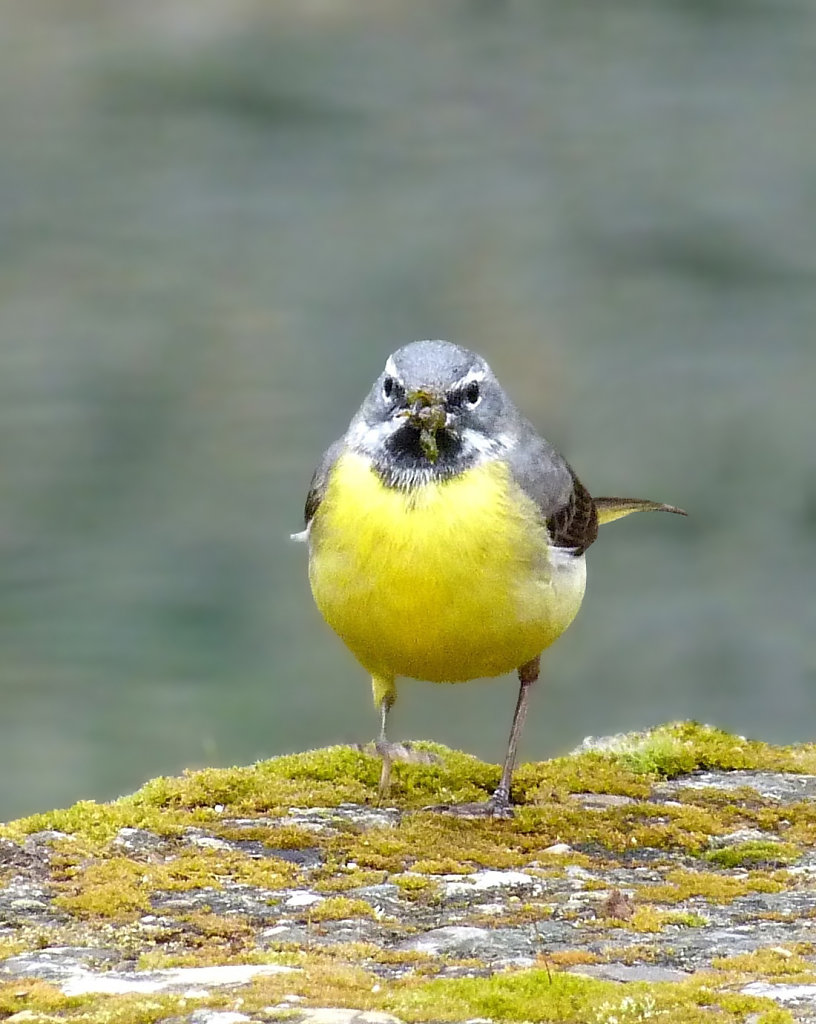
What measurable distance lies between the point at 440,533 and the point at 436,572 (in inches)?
7.2

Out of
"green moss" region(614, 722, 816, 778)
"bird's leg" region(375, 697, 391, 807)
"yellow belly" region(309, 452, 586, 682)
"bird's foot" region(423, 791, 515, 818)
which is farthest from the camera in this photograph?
"green moss" region(614, 722, 816, 778)

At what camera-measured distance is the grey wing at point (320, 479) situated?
7.49 meters

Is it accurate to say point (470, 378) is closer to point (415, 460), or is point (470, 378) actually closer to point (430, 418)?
point (430, 418)

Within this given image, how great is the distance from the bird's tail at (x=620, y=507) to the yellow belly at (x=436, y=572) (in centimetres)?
202

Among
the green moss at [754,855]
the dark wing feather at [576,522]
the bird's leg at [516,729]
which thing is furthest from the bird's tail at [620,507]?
the green moss at [754,855]

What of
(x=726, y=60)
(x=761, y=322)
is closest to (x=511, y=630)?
(x=761, y=322)

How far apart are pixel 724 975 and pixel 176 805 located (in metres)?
3.00

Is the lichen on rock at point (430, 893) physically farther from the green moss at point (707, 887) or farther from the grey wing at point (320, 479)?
the grey wing at point (320, 479)

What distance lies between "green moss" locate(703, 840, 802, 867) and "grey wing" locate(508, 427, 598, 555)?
5.85ft

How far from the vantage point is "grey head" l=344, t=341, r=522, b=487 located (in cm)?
717

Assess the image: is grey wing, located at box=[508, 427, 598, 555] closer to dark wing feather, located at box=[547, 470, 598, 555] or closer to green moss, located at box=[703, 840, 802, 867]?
dark wing feather, located at box=[547, 470, 598, 555]

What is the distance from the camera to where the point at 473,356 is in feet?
24.4

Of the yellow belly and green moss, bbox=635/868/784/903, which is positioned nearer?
green moss, bbox=635/868/784/903

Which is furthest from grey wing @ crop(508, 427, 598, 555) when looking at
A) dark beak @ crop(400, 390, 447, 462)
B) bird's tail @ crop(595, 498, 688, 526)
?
bird's tail @ crop(595, 498, 688, 526)
